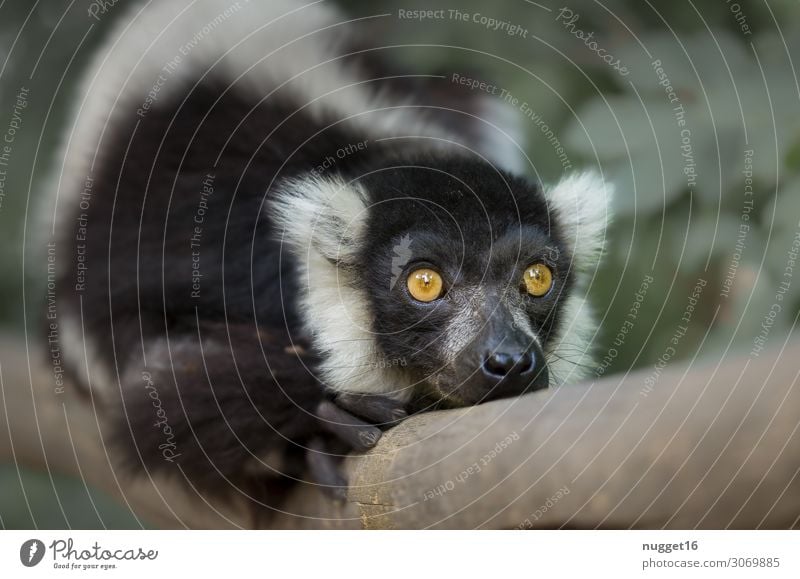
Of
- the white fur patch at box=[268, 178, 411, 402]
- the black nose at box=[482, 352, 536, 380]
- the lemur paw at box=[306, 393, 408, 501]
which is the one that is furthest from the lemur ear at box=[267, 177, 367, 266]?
the black nose at box=[482, 352, 536, 380]

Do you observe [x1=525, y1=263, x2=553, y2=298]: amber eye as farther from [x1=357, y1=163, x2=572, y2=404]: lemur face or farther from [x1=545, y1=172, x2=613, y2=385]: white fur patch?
[x1=545, y1=172, x2=613, y2=385]: white fur patch

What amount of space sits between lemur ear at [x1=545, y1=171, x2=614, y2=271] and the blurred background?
35 millimetres

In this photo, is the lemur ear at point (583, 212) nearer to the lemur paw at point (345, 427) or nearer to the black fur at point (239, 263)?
the black fur at point (239, 263)

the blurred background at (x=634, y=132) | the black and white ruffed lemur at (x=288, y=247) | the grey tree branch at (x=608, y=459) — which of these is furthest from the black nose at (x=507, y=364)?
the blurred background at (x=634, y=132)

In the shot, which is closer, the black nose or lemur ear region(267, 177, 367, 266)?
the black nose

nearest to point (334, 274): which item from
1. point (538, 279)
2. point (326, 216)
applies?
point (326, 216)

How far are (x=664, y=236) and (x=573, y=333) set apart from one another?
336mm

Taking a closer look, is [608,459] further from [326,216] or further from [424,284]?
[326,216]

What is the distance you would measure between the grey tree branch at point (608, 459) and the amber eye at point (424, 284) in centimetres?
30

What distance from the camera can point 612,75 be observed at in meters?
2.08

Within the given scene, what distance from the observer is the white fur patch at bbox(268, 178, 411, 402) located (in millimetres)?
1849

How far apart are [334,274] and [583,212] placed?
676 millimetres

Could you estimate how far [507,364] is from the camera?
63.6 inches
